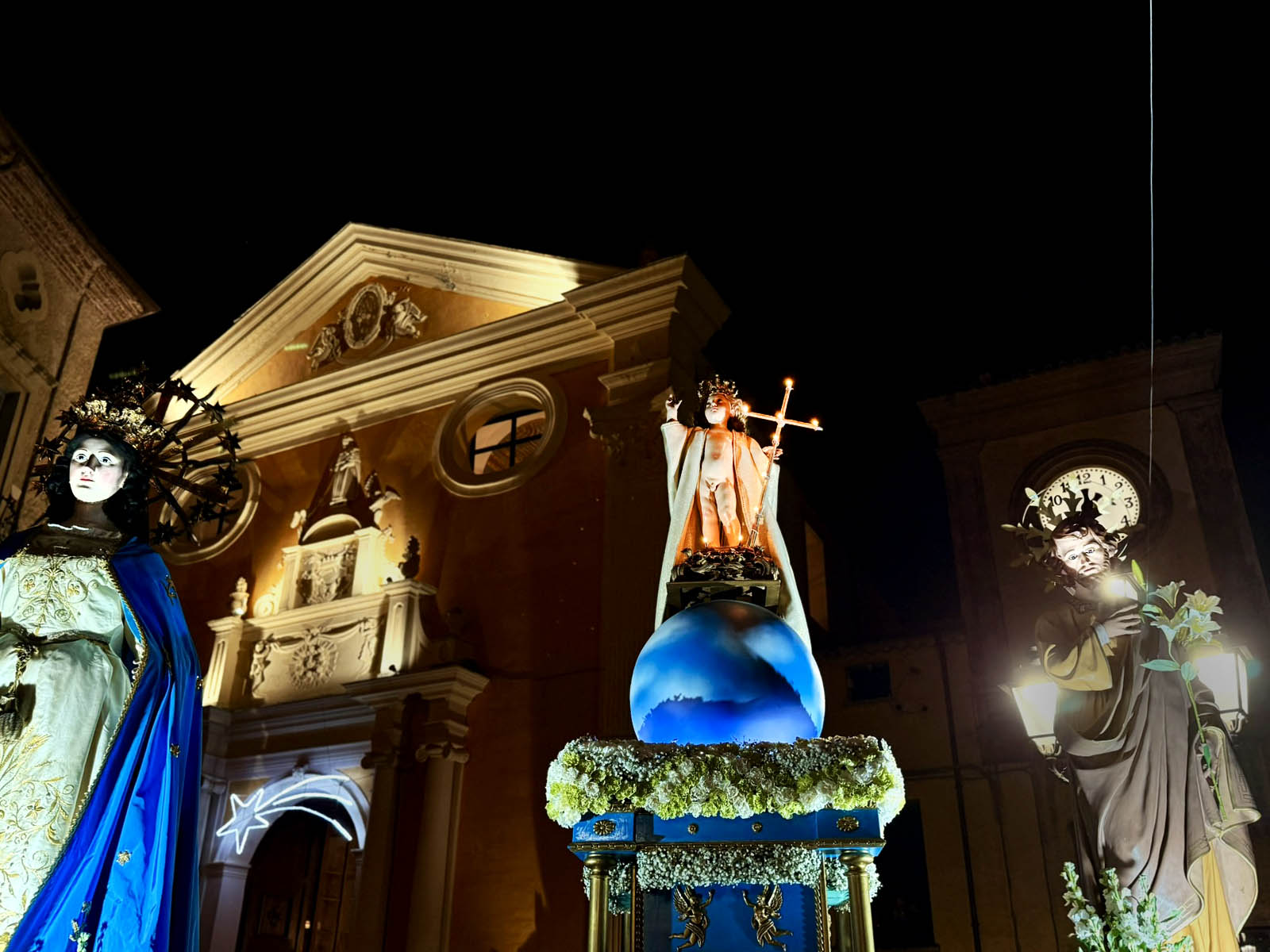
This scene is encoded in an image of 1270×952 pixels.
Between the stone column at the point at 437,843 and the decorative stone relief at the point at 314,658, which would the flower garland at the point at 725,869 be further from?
the decorative stone relief at the point at 314,658

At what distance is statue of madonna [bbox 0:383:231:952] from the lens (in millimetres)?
4051

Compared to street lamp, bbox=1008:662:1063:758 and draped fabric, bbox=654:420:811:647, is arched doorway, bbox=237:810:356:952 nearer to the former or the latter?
draped fabric, bbox=654:420:811:647

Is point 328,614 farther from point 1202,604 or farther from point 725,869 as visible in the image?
point 1202,604

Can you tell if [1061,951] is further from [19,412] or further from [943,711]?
[19,412]

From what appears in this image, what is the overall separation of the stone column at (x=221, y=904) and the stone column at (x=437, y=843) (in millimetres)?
2857

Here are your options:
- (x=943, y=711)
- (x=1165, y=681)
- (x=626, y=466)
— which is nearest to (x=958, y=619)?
(x=943, y=711)

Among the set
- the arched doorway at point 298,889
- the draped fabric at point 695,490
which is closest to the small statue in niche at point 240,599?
the arched doorway at point 298,889

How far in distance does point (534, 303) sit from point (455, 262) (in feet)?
5.27

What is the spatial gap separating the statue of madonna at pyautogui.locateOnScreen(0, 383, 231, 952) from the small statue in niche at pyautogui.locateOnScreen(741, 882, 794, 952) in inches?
88.2

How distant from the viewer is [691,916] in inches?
173

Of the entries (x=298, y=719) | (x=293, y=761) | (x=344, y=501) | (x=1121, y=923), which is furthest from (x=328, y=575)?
(x=1121, y=923)

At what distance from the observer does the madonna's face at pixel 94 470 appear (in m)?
5.04

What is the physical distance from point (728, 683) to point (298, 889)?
35.0 feet

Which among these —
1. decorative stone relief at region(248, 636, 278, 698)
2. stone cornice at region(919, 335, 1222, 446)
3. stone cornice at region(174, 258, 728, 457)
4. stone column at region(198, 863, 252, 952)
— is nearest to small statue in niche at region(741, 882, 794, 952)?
stone cornice at region(174, 258, 728, 457)
